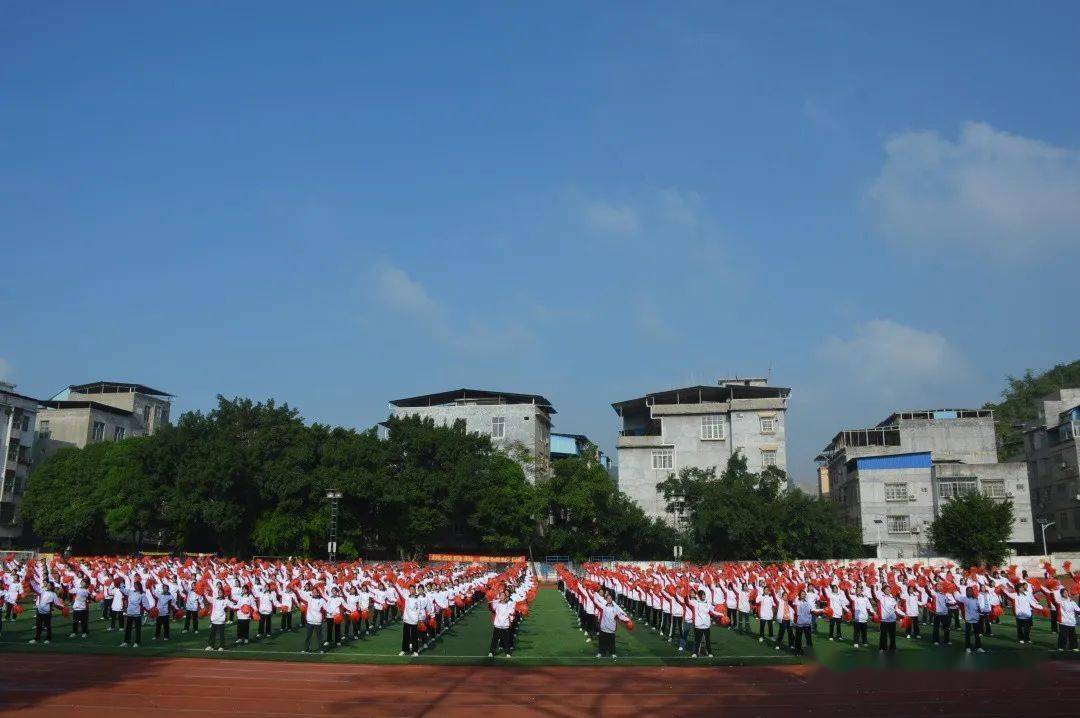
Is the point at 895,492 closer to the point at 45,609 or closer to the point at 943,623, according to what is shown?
the point at 943,623

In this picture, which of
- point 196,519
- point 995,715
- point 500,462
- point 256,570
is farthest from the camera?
point 500,462

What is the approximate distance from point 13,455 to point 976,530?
5920 centimetres

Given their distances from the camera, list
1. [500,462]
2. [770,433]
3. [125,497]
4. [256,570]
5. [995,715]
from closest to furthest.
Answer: [995,715]
[256,570]
[125,497]
[500,462]
[770,433]

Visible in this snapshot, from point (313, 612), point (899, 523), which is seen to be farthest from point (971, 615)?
point (899, 523)

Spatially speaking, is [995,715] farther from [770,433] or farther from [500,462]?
[770,433]

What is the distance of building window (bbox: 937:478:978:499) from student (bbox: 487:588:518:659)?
1740 inches

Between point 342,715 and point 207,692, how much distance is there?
121 inches

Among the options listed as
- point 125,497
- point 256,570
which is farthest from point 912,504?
point 125,497

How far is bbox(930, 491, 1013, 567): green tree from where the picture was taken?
147 ft

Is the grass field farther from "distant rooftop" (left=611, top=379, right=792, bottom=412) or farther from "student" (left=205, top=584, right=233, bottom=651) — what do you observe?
"distant rooftop" (left=611, top=379, right=792, bottom=412)

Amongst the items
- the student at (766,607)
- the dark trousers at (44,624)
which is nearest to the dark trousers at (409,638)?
the dark trousers at (44,624)

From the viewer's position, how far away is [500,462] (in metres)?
52.5

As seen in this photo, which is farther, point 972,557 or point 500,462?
point 500,462

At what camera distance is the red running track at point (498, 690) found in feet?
41.2
